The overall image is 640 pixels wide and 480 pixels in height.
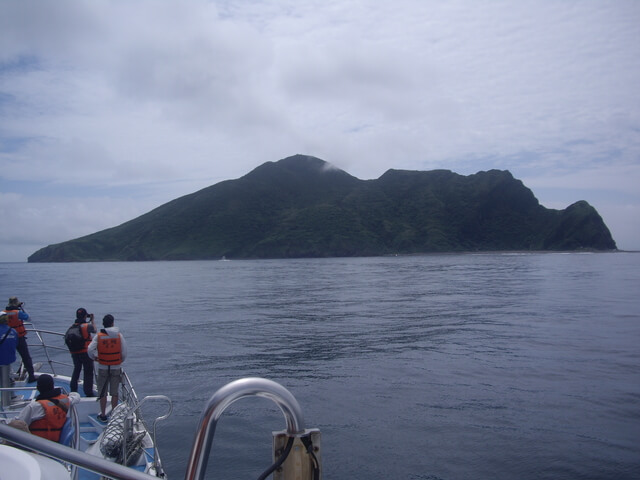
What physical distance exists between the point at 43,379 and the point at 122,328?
29.0 meters

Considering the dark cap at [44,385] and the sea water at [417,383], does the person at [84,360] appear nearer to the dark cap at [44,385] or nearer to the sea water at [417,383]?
the sea water at [417,383]

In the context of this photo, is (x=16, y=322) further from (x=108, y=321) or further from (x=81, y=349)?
(x=108, y=321)

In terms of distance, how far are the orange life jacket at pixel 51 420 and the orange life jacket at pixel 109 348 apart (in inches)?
159

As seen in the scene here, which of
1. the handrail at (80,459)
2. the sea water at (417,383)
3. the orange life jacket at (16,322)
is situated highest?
the handrail at (80,459)

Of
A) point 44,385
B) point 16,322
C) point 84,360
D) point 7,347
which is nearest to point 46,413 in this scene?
point 44,385

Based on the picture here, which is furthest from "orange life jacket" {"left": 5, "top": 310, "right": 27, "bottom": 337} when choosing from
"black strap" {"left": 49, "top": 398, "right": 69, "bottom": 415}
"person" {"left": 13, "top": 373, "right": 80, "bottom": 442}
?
"black strap" {"left": 49, "top": 398, "right": 69, "bottom": 415}

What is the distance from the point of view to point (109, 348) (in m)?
10.5

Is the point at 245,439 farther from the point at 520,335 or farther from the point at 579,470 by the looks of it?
the point at 520,335

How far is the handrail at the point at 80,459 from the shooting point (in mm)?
2029

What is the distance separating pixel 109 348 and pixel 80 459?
9.08 m

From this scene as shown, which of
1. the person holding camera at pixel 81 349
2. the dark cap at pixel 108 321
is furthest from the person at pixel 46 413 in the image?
the person holding camera at pixel 81 349

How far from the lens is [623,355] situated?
71.8ft

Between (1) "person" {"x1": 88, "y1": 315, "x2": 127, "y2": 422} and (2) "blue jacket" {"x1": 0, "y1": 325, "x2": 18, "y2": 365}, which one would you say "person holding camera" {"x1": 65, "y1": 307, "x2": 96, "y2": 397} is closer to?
(1) "person" {"x1": 88, "y1": 315, "x2": 127, "y2": 422}

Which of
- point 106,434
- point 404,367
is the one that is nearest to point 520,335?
point 404,367
